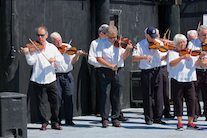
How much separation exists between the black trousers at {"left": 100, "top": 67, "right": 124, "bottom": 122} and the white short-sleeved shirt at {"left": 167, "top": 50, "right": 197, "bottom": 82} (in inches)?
40.4

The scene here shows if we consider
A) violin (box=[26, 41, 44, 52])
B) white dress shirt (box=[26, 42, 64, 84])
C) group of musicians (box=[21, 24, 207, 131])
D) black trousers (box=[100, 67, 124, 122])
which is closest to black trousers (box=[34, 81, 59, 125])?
group of musicians (box=[21, 24, 207, 131])

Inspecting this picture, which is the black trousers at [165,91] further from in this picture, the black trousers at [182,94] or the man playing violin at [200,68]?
the black trousers at [182,94]

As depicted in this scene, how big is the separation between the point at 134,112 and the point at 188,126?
8.20 feet

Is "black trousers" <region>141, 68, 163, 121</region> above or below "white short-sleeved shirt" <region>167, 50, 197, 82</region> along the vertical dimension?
below

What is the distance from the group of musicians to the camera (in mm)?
6746

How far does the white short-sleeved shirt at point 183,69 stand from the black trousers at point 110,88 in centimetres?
103

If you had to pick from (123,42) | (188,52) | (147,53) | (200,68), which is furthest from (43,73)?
(200,68)

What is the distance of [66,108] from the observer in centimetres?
755

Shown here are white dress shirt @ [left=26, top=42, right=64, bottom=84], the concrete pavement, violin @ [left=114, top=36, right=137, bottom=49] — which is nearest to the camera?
the concrete pavement

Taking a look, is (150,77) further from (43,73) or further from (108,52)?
(43,73)

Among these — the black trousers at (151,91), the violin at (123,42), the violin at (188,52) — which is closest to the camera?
the violin at (188,52)

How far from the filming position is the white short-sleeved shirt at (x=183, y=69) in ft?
21.9

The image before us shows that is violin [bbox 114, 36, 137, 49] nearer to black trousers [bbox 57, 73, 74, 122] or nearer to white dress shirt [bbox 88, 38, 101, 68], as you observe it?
white dress shirt [bbox 88, 38, 101, 68]

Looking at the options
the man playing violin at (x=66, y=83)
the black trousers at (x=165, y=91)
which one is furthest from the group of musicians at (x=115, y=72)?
the black trousers at (x=165, y=91)
